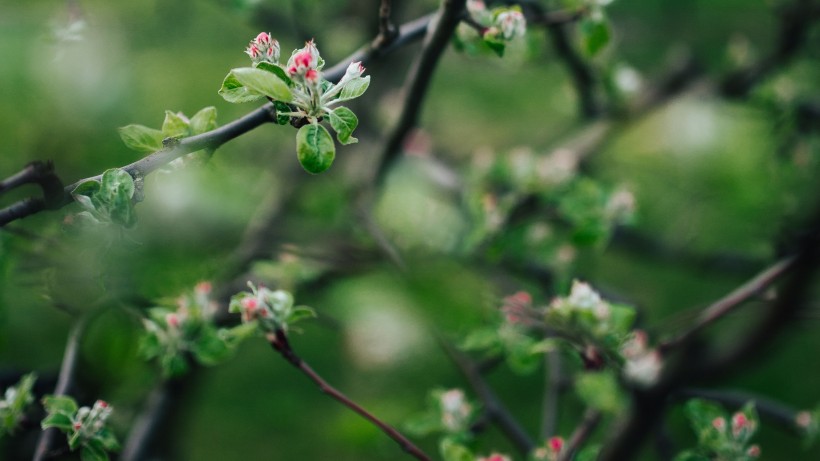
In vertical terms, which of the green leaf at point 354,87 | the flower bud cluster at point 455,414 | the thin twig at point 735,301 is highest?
the green leaf at point 354,87

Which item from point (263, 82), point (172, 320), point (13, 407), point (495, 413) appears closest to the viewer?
point (263, 82)

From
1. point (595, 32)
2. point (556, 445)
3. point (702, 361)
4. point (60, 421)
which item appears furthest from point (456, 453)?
point (702, 361)

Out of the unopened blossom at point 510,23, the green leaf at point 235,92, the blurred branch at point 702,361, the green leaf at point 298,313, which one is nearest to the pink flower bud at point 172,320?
Result: the green leaf at point 298,313

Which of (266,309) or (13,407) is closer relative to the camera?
(266,309)

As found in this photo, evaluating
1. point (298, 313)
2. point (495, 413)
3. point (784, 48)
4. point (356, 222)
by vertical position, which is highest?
point (356, 222)

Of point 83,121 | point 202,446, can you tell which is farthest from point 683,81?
point 202,446

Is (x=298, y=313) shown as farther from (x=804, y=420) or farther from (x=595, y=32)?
(x=804, y=420)

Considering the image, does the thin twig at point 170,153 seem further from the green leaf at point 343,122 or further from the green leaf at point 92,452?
the green leaf at point 92,452
